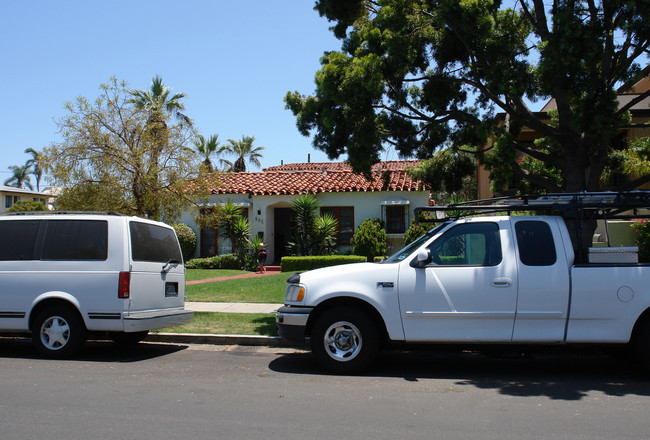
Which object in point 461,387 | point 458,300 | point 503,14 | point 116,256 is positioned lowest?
point 461,387

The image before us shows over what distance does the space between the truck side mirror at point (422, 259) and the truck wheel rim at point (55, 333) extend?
498cm

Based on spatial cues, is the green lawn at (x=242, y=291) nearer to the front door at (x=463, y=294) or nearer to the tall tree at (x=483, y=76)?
the tall tree at (x=483, y=76)

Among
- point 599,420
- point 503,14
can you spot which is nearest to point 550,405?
point 599,420

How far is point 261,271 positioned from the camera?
20.1 meters

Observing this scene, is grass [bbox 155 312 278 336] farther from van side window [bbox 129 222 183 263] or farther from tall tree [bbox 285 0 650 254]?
tall tree [bbox 285 0 650 254]

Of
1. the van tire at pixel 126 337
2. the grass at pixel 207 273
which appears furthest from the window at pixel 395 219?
the van tire at pixel 126 337

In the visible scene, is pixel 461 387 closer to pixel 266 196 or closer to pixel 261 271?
pixel 261 271

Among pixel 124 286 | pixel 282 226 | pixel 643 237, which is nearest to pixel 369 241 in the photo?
pixel 282 226

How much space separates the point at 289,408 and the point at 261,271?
1483cm

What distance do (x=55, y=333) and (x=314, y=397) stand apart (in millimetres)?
4223

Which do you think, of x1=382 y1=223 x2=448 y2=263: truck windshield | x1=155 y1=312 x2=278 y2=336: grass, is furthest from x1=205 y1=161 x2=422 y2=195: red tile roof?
x1=382 y1=223 x2=448 y2=263: truck windshield

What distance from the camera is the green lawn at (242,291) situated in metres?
13.0

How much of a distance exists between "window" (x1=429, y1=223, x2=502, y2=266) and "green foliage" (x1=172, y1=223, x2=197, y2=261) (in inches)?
643

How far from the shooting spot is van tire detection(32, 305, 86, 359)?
7.68 m
